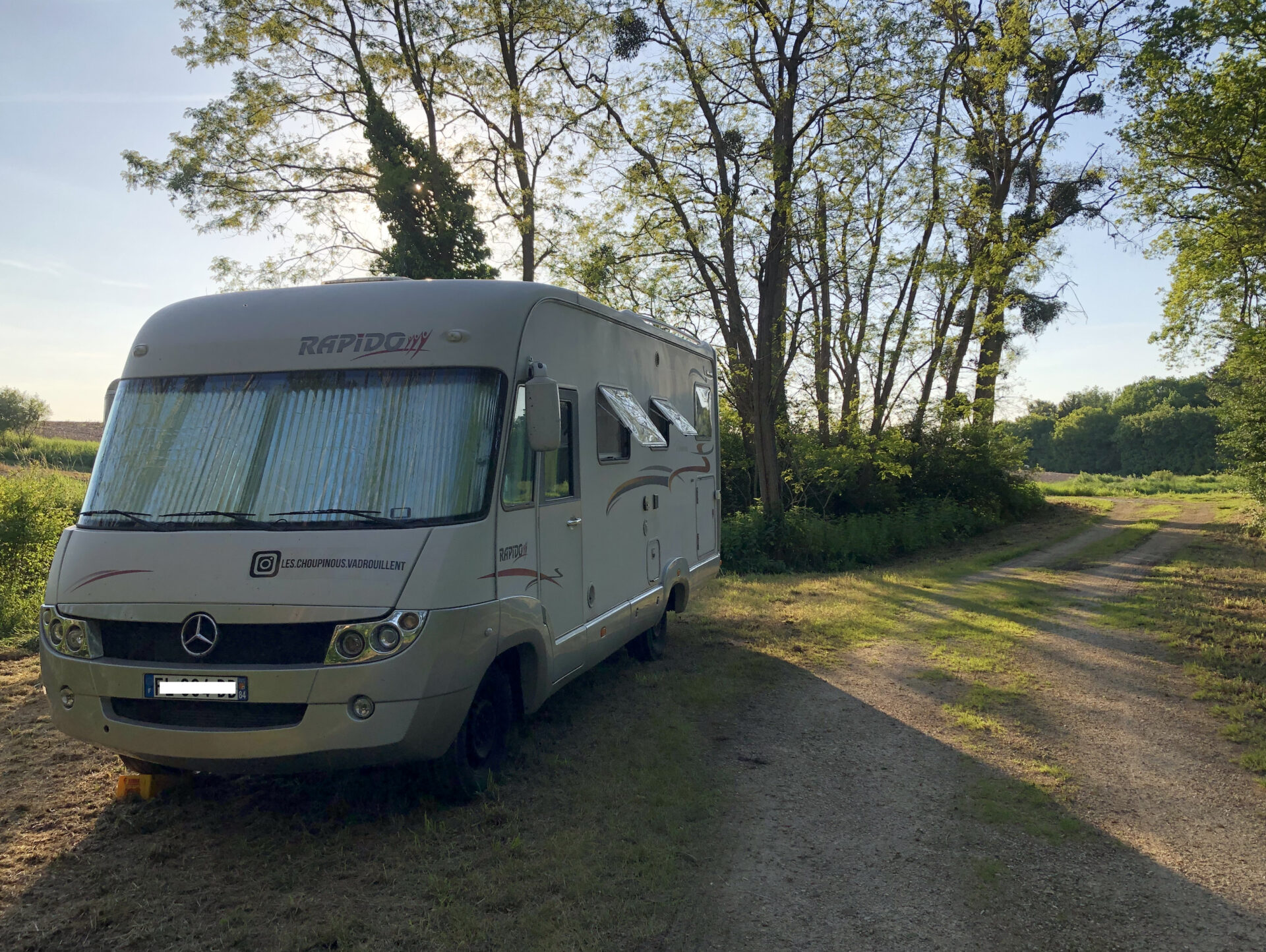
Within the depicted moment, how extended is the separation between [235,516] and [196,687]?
2.83ft

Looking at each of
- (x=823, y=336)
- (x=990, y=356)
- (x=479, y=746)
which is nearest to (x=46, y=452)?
(x=479, y=746)

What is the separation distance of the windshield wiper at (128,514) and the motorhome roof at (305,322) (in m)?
0.85

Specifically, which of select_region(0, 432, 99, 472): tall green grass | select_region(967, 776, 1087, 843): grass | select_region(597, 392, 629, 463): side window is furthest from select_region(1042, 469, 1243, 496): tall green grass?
select_region(967, 776, 1087, 843): grass

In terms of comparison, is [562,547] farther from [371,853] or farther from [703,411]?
[703,411]

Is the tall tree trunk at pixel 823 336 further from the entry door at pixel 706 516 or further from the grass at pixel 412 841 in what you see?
the grass at pixel 412 841

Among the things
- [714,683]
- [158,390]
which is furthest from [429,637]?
[714,683]

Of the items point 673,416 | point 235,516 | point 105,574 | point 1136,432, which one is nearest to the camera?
point 105,574

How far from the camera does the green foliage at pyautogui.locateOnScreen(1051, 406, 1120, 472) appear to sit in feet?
252

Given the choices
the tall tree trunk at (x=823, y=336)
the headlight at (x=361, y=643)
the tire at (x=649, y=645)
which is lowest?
the tire at (x=649, y=645)

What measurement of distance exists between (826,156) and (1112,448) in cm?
6848

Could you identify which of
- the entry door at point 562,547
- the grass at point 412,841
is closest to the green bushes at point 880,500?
the entry door at point 562,547

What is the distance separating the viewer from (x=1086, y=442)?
257 ft

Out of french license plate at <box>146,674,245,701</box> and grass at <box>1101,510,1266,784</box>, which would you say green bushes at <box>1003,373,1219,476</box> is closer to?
grass at <box>1101,510,1266,784</box>

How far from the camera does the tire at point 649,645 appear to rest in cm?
846
